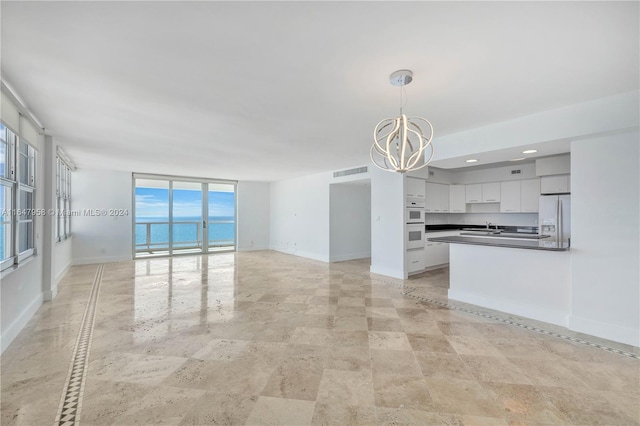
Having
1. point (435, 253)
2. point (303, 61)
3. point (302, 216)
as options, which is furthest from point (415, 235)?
point (303, 61)

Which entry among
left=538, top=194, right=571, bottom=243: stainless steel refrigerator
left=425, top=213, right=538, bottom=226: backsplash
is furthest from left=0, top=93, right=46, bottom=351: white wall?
left=538, top=194, right=571, bottom=243: stainless steel refrigerator

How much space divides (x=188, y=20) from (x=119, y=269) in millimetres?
6739

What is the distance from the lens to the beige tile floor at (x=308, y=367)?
1.91 metres

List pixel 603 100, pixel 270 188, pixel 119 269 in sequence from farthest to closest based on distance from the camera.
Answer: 1. pixel 270 188
2. pixel 119 269
3. pixel 603 100

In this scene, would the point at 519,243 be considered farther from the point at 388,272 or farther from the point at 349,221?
the point at 349,221

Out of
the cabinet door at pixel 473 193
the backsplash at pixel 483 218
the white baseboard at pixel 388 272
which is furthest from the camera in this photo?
the cabinet door at pixel 473 193

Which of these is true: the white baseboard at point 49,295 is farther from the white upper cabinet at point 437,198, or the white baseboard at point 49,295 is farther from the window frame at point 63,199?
the white upper cabinet at point 437,198

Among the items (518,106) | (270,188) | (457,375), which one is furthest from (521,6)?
(270,188)

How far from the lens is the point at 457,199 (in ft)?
23.7

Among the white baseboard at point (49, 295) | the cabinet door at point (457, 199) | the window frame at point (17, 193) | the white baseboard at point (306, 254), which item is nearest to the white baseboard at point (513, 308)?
the cabinet door at point (457, 199)

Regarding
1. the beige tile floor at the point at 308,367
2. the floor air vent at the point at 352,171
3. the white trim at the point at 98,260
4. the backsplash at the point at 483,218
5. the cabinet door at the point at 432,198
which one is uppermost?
the floor air vent at the point at 352,171

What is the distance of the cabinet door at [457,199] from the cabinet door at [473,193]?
9cm

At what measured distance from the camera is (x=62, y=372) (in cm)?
239

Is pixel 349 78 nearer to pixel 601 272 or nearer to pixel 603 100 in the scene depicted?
pixel 603 100
